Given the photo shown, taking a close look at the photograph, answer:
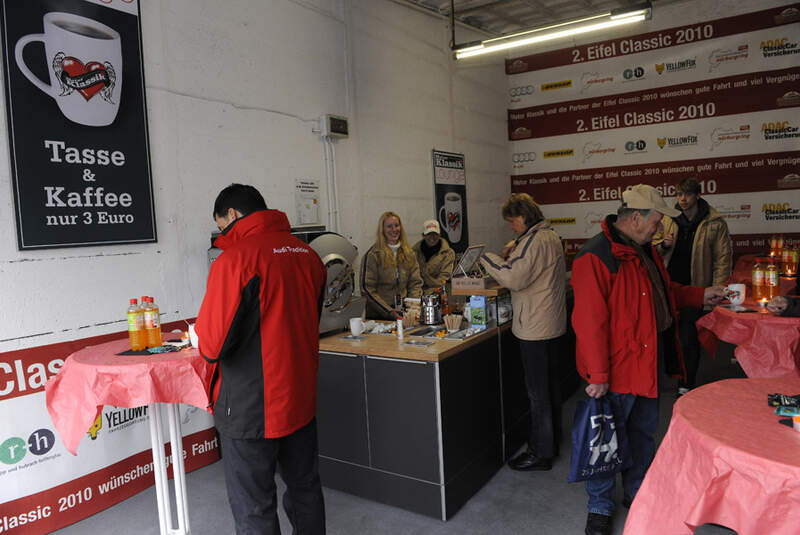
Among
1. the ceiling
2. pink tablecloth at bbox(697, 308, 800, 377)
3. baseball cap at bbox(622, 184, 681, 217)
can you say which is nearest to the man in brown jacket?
pink tablecloth at bbox(697, 308, 800, 377)

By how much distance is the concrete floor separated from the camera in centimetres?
267

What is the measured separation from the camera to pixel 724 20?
6180 mm

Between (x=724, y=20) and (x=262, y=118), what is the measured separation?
17.6ft

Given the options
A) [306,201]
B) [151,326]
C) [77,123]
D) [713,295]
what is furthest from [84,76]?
[713,295]

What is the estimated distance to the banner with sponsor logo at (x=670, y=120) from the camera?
19.7 ft

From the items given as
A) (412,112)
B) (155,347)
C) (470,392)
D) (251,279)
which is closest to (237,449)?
(251,279)

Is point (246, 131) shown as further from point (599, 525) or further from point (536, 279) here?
point (599, 525)

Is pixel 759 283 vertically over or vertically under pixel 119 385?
over

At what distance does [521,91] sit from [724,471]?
22.7ft

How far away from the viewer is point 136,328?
2555mm

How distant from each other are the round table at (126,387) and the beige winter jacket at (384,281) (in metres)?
2.08

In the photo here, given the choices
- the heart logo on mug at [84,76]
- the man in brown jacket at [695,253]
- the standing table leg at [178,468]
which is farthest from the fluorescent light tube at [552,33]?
the standing table leg at [178,468]

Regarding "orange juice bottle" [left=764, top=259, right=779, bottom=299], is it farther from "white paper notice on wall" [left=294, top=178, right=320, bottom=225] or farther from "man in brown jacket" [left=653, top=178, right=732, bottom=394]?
"white paper notice on wall" [left=294, top=178, right=320, bottom=225]

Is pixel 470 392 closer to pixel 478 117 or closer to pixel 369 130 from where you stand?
pixel 369 130
